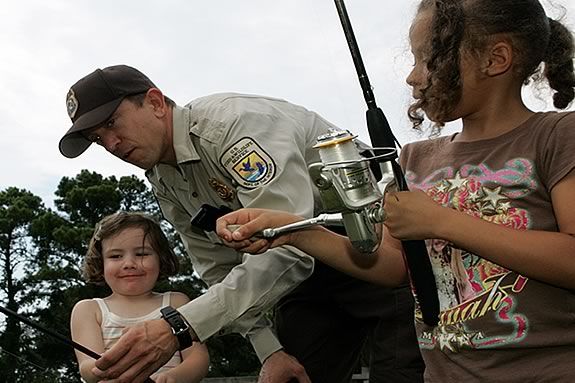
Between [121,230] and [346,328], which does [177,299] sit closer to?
[121,230]

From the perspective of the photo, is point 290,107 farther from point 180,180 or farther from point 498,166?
point 498,166

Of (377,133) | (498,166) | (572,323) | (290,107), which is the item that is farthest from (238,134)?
(572,323)

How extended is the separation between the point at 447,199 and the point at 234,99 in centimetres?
151

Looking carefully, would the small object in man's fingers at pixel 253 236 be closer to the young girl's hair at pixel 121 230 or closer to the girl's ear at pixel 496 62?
the girl's ear at pixel 496 62

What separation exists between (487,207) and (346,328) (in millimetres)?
1883

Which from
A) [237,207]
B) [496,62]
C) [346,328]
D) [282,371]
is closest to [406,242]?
[496,62]

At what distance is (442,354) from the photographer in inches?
88.5

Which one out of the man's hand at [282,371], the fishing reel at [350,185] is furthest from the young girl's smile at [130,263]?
the fishing reel at [350,185]

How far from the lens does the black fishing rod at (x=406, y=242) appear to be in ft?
7.20

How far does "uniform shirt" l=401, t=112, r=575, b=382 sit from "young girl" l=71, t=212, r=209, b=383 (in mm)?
1691

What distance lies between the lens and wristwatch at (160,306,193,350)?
3.06m

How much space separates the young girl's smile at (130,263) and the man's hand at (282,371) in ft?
2.31

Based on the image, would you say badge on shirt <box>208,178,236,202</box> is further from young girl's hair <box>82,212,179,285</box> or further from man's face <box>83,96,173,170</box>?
young girl's hair <box>82,212,179,285</box>

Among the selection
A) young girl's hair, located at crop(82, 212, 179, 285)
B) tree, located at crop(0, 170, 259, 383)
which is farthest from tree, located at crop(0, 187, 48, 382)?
young girl's hair, located at crop(82, 212, 179, 285)
